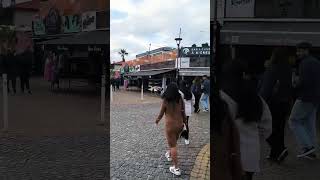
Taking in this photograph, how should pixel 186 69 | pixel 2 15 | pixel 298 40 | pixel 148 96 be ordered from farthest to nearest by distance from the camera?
pixel 2 15, pixel 148 96, pixel 186 69, pixel 298 40

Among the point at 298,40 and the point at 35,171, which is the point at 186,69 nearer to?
the point at 298,40

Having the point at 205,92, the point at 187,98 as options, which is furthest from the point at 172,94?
the point at 205,92

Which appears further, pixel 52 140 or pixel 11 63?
pixel 52 140

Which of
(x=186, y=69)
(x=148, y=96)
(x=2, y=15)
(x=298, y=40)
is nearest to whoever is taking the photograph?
(x=298, y=40)

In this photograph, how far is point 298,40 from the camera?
2475 mm

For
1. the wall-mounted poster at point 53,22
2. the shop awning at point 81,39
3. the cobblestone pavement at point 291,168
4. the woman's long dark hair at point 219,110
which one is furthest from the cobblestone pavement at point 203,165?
the wall-mounted poster at point 53,22

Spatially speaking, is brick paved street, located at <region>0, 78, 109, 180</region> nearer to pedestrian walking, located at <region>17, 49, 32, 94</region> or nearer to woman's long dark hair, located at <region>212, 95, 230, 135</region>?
pedestrian walking, located at <region>17, 49, 32, 94</region>

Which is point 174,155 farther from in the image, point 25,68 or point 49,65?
point 25,68

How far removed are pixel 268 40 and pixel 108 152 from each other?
4.77 feet

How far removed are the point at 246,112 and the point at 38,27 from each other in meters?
1.50

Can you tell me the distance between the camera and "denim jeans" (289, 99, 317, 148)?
2.59m

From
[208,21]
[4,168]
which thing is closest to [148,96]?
[208,21]

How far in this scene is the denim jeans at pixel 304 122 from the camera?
8.50 feet

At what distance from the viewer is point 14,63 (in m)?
3.40
